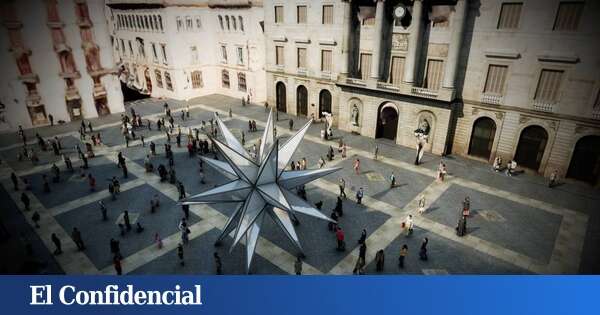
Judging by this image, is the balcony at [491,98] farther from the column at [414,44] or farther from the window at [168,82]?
the window at [168,82]

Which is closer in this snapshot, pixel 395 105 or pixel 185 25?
pixel 395 105

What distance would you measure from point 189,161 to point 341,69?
1853cm

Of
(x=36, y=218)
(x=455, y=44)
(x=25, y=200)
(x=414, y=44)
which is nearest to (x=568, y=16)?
(x=455, y=44)

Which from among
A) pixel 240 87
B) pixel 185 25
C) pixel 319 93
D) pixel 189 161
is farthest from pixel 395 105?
pixel 185 25

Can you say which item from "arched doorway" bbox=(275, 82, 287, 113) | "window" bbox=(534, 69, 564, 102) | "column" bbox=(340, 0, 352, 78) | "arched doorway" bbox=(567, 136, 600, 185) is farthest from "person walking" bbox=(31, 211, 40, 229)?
"arched doorway" bbox=(567, 136, 600, 185)

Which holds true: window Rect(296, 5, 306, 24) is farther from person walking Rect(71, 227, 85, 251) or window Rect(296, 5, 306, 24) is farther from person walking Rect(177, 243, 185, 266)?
person walking Rect(71, 227, 85, 251)

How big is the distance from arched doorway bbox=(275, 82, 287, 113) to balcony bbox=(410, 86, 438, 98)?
63.3ft

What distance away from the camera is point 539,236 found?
71.6 feet

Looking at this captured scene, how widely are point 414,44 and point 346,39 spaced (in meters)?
7.50

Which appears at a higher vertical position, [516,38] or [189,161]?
[516,38]

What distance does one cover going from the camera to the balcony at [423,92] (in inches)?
1259

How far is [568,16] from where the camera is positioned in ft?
83.5

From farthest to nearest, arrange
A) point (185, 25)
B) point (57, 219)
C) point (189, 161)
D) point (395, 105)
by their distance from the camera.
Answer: point (185, 25)
point (395, 105)
point (189, 161)
point (57, 219)

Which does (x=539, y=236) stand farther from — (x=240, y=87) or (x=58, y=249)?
Result: (x=240, y=87)
